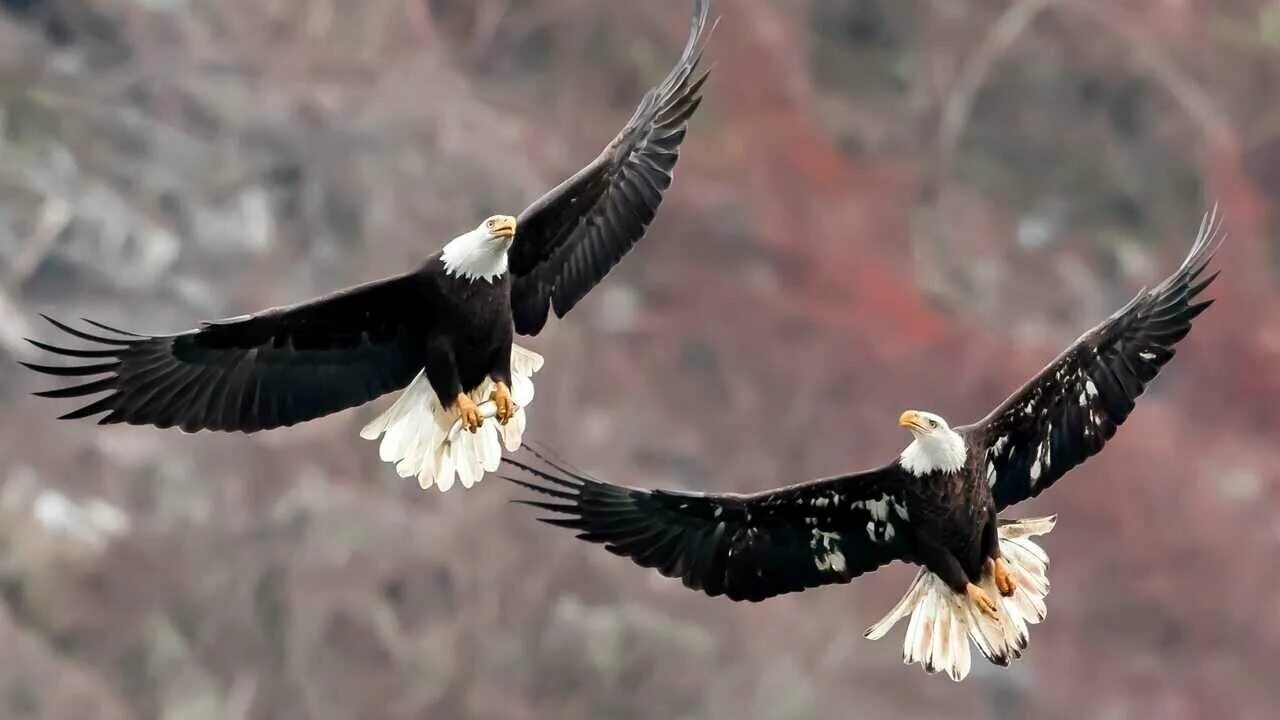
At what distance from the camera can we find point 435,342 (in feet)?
18.1

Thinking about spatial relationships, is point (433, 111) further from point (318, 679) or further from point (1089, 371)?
point (1089, 371)

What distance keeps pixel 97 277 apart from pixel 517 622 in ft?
11.1

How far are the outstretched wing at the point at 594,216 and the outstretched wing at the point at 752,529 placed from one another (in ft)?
2.03

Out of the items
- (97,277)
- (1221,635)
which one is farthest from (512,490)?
(1221,635)

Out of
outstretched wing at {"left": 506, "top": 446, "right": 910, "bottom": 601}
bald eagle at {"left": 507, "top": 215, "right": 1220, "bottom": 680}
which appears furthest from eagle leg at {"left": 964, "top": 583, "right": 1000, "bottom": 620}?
outstretched wing at {"left": 506, "top": 446, "right": 910, "bottom": 601}

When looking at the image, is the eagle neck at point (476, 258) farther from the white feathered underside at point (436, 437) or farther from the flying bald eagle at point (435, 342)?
the white feathered underside at point (436, 437)

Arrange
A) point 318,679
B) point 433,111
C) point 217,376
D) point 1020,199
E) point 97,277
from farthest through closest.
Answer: point 1020,199
point 433,111
point 97,277
point 318,679
point 217,376

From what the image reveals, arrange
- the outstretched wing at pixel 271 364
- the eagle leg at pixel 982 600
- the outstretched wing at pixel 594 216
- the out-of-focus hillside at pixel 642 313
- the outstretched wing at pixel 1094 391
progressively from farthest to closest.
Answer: the out-of-focus hillside at pixel 642 313 → the outstretched wing at pixel 594 216 → the outstretched wing at pixel 1094 391 → the eagle leg at pixel 982 600 → the outstretched wing at pixel 271 364

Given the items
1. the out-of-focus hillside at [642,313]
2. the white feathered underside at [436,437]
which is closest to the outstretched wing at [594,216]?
the white feathered underside at [436,437]

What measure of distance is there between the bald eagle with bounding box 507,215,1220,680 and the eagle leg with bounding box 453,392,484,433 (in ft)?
0.67

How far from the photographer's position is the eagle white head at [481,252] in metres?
5.37

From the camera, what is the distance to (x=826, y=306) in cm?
1396

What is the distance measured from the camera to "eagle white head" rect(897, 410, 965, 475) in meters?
5.38

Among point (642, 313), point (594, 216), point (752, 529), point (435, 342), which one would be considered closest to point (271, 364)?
point (435, 342)
